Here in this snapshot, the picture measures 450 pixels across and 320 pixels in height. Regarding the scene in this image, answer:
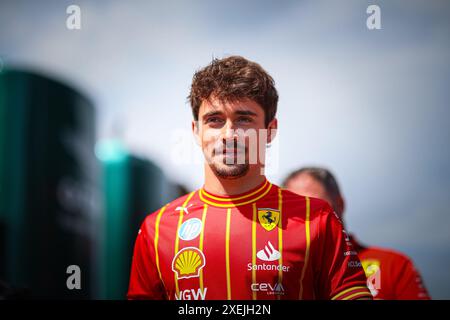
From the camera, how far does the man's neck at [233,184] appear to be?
2037 mm

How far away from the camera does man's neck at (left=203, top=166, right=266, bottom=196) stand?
2.04 meters

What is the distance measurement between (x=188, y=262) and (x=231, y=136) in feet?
1.75

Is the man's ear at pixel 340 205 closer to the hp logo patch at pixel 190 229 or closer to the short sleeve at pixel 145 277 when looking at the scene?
the hp logo patch at pixel 190 229

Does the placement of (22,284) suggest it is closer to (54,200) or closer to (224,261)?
(54,200)

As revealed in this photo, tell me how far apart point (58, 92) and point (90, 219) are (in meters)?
1.39

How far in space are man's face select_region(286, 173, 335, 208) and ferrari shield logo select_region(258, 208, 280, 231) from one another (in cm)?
80

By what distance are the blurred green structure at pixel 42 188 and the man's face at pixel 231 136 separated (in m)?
2.76

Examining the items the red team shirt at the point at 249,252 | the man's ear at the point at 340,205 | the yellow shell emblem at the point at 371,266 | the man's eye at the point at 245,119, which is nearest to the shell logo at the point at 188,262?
the red team shirt at the point at 249,252

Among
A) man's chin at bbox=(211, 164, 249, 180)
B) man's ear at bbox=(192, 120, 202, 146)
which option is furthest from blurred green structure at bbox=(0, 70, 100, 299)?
man's chin at bbox=(211, 164, 249, 180)

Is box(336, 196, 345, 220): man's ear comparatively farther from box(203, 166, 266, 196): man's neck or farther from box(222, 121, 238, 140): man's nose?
box(222, 121, 238, 140): man's nose

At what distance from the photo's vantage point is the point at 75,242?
4.89 meters

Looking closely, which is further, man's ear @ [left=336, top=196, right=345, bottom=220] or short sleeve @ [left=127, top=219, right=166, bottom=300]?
man's ear @ [left=336, top=196, right=345, bottom=220]

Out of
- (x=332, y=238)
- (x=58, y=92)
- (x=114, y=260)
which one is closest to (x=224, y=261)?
(x=332, y=238)

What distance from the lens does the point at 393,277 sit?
2.94m
